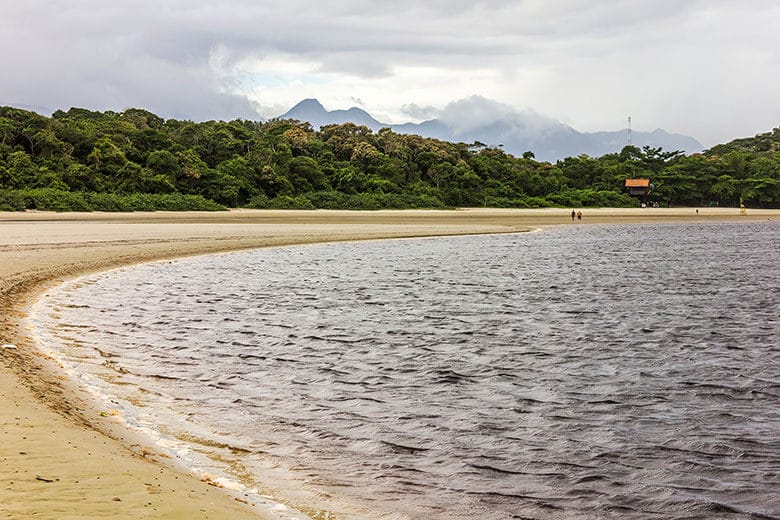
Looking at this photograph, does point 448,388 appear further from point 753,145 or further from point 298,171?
point 753,145

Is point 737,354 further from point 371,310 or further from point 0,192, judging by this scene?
point 0,192

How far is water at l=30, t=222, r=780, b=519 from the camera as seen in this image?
7.20 m

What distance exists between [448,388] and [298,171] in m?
73.8

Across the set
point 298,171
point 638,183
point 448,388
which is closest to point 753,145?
point 638,183

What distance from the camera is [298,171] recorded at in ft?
273

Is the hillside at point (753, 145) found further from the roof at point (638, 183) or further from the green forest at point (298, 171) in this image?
the roof at point (638, 183)

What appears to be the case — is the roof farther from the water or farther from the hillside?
the water

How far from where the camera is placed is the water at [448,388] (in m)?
7.20

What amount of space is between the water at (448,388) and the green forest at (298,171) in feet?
142

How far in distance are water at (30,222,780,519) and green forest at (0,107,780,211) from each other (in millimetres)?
43251

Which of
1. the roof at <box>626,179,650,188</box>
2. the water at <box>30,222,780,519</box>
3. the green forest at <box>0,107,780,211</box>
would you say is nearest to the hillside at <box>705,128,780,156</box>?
the green forest at <box>0,107,780,211</box>

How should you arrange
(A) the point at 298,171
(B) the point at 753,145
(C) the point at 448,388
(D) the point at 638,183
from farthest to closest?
(B) the point at 753,145
(D) the point at 638,183
(A) the point at 298,171
(C) the point at 448,388

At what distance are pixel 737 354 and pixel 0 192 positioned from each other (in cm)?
5339

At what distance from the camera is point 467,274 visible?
28547mm
